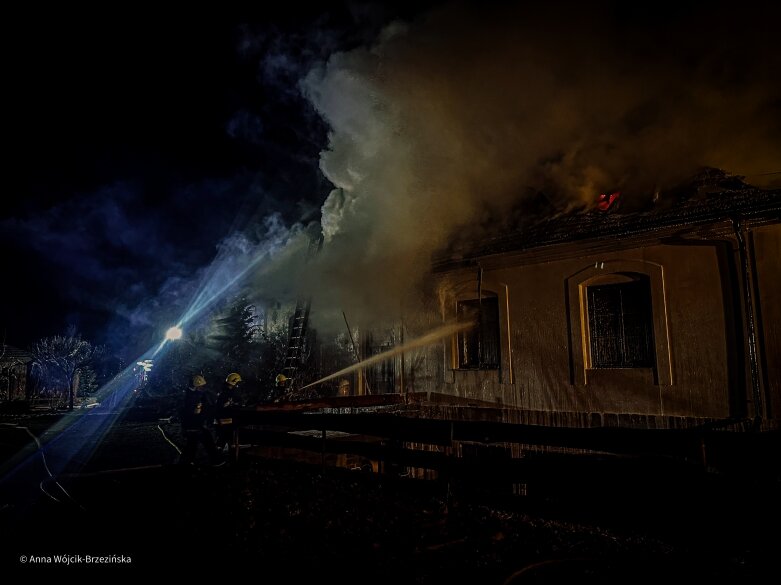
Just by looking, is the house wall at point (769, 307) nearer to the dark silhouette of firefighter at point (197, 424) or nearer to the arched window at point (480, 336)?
the arched window at point (480, 336)

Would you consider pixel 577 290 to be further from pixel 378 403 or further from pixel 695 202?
pixel 378 403

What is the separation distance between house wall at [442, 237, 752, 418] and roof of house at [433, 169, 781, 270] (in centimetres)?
37

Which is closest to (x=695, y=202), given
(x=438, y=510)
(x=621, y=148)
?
(x=621, y=148)

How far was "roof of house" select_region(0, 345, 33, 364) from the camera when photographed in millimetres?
34647

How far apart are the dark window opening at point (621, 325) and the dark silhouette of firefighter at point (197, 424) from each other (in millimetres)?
7896

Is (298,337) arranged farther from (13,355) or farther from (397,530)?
(13,355)

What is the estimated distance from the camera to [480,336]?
10.9 m

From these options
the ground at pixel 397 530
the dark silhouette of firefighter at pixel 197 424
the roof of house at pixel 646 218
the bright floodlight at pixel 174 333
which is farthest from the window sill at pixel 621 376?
the bright floodlight at pixel 174 333

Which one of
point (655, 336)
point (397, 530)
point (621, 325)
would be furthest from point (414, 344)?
point (397, 530)

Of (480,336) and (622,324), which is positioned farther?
(480,336)

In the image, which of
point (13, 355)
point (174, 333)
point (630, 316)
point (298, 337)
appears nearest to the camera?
point (630, 316)

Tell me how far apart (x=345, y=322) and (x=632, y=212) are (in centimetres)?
800

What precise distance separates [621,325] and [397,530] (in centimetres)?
678

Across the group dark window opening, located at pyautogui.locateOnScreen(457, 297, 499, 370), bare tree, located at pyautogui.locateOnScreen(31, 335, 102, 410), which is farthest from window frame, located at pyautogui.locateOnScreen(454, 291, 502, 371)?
bare tree, located at pyautogui.locateOnScreen(31, 335, 102, 410)
